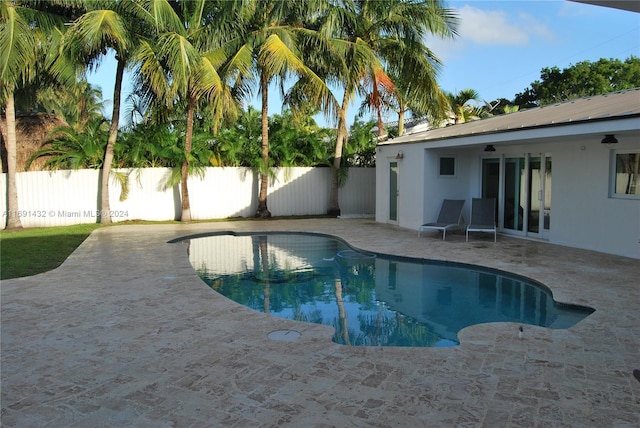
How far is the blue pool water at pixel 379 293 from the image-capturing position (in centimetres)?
654

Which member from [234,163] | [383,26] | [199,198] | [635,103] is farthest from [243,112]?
[635,103]

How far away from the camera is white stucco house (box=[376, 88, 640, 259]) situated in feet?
32.3

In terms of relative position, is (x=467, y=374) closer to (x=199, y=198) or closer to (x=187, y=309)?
(x=187, y=309)

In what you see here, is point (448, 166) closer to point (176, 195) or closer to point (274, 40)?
point (274, 40)

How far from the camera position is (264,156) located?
18.6 meters

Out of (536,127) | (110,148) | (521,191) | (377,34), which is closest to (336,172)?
(377,34)

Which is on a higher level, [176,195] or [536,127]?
[536,127]

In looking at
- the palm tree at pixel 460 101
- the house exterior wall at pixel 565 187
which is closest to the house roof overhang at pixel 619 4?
the house exterior wall at pixel 565 187

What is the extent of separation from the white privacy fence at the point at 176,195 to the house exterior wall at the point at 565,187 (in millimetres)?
5333

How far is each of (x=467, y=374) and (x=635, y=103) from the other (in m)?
7.49

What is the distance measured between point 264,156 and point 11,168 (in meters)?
8.39

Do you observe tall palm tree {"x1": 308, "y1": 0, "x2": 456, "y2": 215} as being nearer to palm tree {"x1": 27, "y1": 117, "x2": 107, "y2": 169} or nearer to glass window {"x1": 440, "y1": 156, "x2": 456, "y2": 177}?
glass window {"x1": 440, "y1": 156, "x2": 456, "y2": 177}

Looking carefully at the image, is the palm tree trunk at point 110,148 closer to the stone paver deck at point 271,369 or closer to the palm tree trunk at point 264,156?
the palm tree trunk at point 264,156

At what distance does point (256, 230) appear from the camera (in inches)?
616
